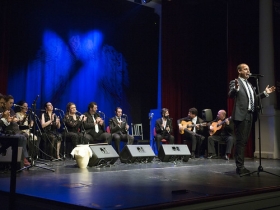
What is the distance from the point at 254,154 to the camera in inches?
357

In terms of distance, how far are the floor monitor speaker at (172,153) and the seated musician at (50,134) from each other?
Answer: 7.10 feet

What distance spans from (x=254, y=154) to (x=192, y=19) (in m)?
4.20

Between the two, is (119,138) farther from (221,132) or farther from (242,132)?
(242,132)

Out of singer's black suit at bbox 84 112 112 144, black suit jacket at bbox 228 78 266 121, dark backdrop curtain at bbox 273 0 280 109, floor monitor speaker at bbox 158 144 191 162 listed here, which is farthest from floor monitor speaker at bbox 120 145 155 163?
dark backdrop curtain at bbox 273 0 280 109

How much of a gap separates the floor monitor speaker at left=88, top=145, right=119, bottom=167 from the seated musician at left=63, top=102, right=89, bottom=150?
157 cm

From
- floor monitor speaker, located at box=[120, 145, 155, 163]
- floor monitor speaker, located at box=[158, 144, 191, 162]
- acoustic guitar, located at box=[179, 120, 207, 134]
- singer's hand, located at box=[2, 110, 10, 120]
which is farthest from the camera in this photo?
acoustic guitar, located at box=[179, 120, 207, 134]

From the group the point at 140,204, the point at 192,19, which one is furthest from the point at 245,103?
the point at 192,19

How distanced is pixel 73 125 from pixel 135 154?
1781 mm

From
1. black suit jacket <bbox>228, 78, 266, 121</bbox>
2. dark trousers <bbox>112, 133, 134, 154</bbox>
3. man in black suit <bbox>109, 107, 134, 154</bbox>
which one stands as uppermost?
black suit jacket <bbox>228, 78, 266, 121</bbox>

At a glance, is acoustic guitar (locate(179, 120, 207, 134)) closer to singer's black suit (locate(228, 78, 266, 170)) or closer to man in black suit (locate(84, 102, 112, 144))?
man in black suit (locate(84, 102, 112, 144))

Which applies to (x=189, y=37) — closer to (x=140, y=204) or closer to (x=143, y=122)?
(x=143, y=122)

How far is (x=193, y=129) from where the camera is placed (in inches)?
346

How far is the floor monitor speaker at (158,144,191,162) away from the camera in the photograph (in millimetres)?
6893

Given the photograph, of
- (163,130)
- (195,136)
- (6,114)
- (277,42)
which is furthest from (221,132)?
(6,114)
